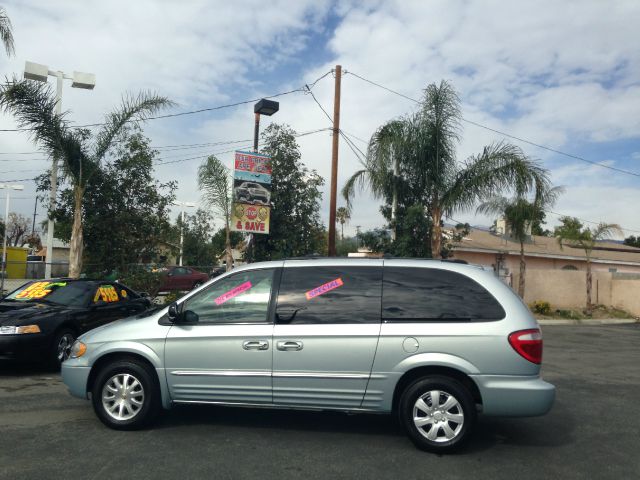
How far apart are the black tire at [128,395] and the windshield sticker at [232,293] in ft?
3.22

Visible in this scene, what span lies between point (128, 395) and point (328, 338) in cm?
210

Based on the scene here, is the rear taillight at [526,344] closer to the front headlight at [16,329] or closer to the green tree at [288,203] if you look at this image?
the front headlight at [16,329]

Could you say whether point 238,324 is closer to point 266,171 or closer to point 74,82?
point 266,171

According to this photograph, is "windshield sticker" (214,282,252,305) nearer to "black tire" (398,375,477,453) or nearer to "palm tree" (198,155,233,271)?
"black tire" (398,375,477,453)

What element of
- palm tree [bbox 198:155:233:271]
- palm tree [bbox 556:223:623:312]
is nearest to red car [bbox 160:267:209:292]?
palm tree [bbox 198:155:233:271]

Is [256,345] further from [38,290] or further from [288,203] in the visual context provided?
[288,203]

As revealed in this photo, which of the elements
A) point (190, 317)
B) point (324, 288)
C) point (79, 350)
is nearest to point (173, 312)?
point (190, 317)

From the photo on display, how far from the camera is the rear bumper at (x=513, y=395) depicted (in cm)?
505

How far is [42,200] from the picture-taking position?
15.4m

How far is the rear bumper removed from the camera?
16.6ft

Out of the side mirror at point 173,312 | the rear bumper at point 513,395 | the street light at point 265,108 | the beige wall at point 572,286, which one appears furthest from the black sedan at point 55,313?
the beige wall at point 572,286

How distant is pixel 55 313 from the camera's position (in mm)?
8664

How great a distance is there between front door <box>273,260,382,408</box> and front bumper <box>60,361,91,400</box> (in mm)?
1953

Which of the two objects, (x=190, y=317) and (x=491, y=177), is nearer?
(x=190, y=317)
